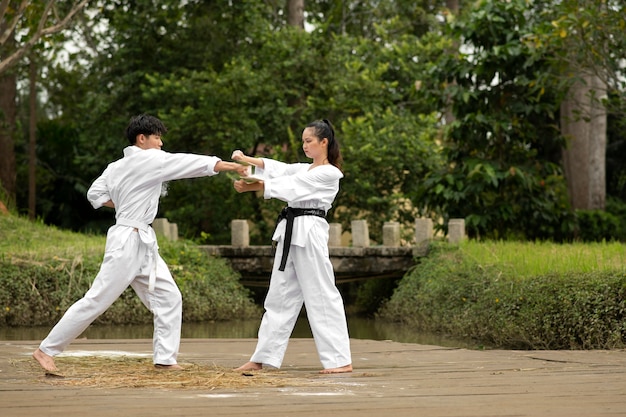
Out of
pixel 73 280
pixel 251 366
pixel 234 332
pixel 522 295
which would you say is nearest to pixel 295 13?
pixel 73 280

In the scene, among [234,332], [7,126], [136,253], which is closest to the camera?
[136,253]

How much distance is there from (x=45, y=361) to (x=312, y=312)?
5.53 ft

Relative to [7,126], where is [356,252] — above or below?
below

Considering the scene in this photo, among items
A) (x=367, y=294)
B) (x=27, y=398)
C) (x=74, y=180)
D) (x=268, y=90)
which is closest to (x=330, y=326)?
(x=27, y=398)

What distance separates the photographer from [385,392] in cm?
584

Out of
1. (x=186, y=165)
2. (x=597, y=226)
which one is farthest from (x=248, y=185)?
(x=597, y=226)

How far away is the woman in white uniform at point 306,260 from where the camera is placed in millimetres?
7104

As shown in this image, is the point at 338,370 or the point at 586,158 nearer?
the point at 338,370

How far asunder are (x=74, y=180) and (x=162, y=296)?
1646 cm

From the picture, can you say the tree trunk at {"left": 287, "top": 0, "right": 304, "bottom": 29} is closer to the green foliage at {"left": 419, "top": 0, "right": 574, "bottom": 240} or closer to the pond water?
the green foliage at {"left": 419, "top": 0, "right": 574, "bottom": 240}

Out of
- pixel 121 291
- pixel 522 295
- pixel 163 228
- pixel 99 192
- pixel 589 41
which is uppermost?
pixel 589 41

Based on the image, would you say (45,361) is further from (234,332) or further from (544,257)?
(544,257)

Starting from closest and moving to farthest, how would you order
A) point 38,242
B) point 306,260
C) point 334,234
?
point 306,260, point 38,242, point 334,234

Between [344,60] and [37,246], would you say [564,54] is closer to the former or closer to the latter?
[344,60]
